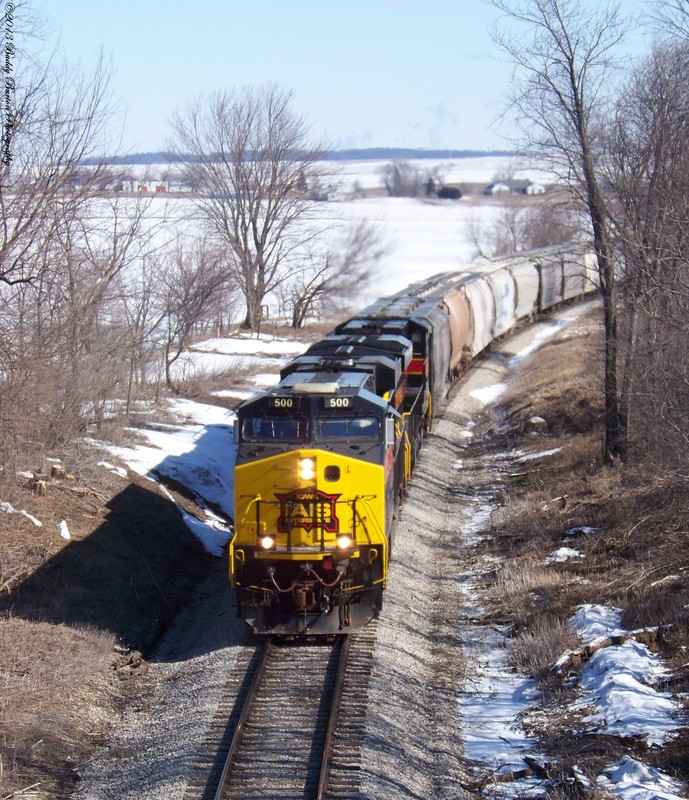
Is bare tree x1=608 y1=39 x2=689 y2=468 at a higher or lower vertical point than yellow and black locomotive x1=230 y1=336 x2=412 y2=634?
higher

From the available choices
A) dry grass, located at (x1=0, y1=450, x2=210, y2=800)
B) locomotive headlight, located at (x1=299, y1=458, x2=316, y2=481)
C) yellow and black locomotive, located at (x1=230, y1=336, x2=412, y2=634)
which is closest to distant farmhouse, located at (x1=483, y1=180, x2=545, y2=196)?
dry grass, located at (x1=0, y1=450, x2=210, y2=800)

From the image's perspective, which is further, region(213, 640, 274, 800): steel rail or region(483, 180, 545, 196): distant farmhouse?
region(483, 180, 545, 196): distant farmhouse

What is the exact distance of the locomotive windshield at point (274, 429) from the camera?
12.0 metres

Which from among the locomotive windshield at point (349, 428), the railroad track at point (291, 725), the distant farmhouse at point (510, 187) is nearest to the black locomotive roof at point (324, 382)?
the locomotive windshield at point (349, 428)

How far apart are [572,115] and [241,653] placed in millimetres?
12909

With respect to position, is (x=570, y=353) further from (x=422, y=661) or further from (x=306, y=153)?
(x=422, y=661)

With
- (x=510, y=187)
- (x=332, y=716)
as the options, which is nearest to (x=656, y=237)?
(x=332, y=716)

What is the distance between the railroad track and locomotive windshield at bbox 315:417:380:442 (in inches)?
105

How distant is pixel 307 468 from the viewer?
1173cm

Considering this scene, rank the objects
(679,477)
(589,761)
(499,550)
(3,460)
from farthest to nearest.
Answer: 1. (499,550)
2. (3,460)
3. (679,477)
4. (589,761)

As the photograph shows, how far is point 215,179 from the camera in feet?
151

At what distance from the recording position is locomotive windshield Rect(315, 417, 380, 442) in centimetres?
1199

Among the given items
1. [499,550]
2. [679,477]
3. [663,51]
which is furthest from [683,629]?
[663,51]

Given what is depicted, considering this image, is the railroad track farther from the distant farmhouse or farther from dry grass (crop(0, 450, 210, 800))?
the distant farmhouse
